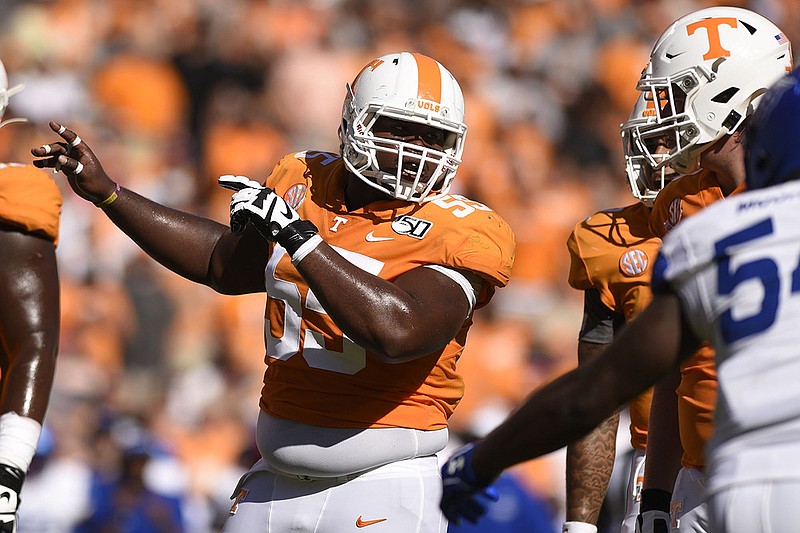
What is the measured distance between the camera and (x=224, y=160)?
30.7 ft

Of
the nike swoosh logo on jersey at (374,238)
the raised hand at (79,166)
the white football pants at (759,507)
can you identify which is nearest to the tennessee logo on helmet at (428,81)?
the nike swoosh logo on jersey at (374,238)

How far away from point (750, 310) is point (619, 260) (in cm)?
191

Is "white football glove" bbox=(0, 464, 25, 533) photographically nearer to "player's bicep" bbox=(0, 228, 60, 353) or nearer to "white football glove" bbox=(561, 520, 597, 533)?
"player's bicep" bbox=(0, 228, 60, 353)

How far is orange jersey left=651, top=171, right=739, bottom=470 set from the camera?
11.0 ft

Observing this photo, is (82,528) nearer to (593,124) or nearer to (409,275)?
(409,275)

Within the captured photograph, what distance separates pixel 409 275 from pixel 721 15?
1258 mm

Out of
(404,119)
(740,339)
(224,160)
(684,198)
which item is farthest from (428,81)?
(224,160)

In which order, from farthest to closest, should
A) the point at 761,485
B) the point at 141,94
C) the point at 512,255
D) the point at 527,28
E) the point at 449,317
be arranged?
the point at 527,28
the point at 141,94
the point at 512,255
the point at 449,317
the point at 761,485

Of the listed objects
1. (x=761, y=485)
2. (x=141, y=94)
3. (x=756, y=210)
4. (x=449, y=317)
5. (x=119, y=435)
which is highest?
(x=141, y=94)

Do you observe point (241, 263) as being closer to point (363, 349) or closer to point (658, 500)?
point (363, 349)

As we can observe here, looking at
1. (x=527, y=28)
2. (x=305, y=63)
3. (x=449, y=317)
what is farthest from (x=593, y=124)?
(x=449, y=317)

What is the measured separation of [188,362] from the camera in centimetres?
838

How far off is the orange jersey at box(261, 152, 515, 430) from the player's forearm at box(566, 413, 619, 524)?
637mm

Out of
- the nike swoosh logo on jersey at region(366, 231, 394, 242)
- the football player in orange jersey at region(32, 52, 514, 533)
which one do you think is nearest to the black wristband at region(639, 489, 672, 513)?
the football player in orange jersey at region(32, 52, 514, 533)
